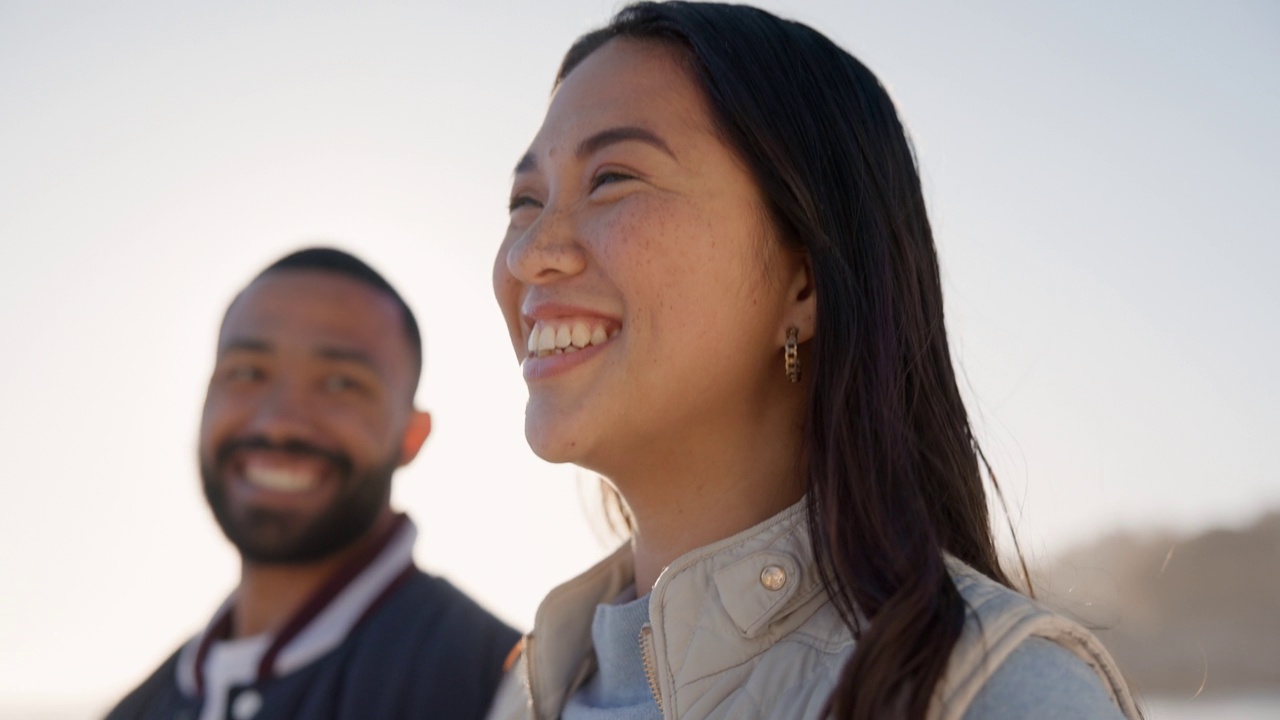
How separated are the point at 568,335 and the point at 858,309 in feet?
1.58

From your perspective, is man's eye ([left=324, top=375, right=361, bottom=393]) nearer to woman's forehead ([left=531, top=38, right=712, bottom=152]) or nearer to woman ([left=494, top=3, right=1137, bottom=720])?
woman ([left=494, top=3, right=1137, bottom=720])

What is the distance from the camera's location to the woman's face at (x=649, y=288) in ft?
5.76

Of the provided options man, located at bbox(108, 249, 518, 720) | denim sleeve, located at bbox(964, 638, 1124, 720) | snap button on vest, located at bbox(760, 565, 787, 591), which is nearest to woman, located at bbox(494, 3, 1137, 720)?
snap button on vest, located at bbox(760, 565, 787, 591)

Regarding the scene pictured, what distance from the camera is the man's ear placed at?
8.61ft

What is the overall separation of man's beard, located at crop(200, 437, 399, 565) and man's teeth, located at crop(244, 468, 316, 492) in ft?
0.16

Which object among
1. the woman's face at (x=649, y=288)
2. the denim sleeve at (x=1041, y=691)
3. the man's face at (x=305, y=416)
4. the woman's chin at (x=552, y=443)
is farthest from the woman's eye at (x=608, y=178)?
the denim sleeve at (x=1041, y=691)

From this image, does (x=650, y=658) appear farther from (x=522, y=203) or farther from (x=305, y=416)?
(x=305, y=416)

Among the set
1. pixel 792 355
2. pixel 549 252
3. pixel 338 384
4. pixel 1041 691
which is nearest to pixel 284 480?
pixel 338 384

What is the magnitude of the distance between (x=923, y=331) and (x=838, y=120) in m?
0.39

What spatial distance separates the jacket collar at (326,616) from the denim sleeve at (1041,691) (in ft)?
4.82

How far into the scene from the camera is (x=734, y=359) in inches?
70.8

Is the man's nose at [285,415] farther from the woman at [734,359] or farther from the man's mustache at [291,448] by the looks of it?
the woman at [734,359]

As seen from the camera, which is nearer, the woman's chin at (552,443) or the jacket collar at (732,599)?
the jacket collar at (732,599)

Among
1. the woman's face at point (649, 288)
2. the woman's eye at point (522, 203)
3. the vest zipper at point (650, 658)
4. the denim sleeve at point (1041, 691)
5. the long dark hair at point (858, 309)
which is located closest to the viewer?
the denim sleeve at point (1041, 691)
